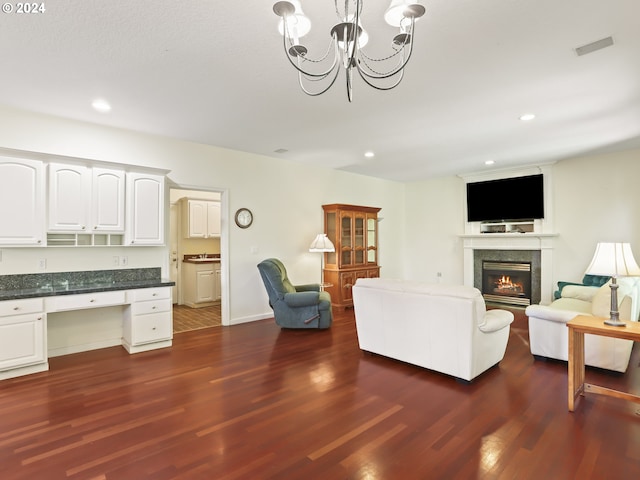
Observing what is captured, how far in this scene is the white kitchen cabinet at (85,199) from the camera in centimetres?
357

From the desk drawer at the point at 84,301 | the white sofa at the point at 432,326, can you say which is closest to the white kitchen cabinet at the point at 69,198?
the desk drawer at the point at 84,301

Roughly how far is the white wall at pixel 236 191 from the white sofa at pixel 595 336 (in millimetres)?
3658

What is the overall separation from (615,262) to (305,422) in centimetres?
298

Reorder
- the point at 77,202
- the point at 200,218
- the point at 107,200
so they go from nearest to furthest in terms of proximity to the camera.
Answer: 1. the point at 77,202
2. the point at 107,200
3. the point at 200,218

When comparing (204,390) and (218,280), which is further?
(218,280)

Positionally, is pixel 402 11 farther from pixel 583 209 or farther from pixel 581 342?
pixel 583 209

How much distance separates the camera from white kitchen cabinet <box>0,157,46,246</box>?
10.8 feet

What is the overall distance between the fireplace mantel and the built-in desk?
5773mm


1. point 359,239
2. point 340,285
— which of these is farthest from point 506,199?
point 340,285

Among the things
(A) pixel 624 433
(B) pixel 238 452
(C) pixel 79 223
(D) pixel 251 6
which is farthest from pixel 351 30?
(C) pixel 79 223

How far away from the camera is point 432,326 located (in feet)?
10.4

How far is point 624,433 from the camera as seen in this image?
2.23 metres

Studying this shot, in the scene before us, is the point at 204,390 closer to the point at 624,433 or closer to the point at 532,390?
the point at 532,390

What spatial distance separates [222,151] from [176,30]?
2.89m
